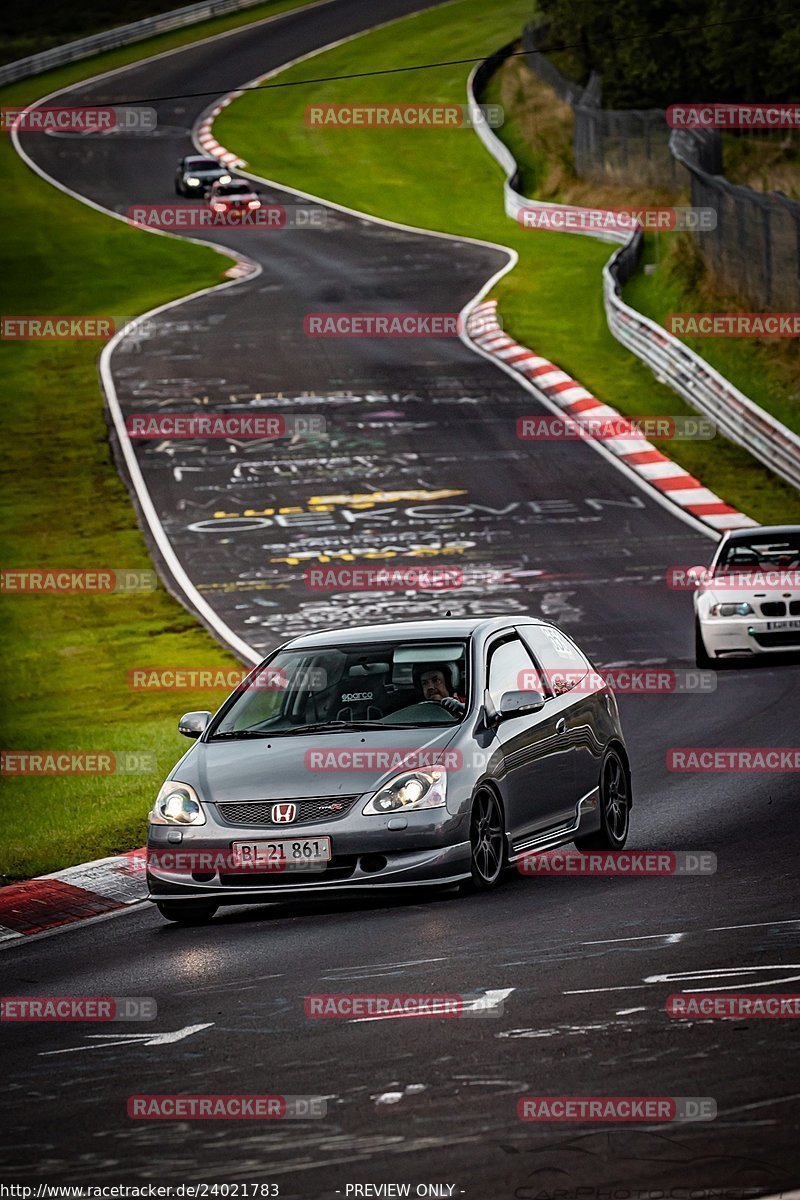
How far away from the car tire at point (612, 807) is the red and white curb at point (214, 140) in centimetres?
5855

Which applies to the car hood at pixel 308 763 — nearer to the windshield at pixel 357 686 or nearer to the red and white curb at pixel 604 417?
the windshield at pixel 357 686

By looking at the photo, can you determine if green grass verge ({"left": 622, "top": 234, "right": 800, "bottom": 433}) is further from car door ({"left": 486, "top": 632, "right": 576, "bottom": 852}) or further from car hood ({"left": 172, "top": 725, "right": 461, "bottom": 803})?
car hood ({"left": 172, "top": 725, "right": 461, "bottom": 803})

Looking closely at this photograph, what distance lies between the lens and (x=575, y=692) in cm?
1242

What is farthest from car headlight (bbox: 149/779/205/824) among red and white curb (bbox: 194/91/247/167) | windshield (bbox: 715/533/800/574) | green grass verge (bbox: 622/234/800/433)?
red and white curb (bbox: 194/91/247/167)

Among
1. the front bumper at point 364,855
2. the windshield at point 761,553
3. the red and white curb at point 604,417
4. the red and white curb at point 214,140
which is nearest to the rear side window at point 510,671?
the front bumper at point 364,855

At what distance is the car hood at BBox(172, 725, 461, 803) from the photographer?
10.6m

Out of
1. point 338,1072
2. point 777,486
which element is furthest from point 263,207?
point 338,1072

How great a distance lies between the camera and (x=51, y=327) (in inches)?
1796

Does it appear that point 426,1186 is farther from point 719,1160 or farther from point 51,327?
point 51,327

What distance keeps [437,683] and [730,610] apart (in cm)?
923

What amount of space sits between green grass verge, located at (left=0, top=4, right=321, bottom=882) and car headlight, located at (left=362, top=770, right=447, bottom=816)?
309 centimetres

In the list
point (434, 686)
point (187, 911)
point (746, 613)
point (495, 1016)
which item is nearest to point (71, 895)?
point (187, 911)

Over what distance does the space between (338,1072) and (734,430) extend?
26.4 meters

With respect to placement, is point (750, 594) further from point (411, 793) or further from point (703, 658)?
point (411, 793)
